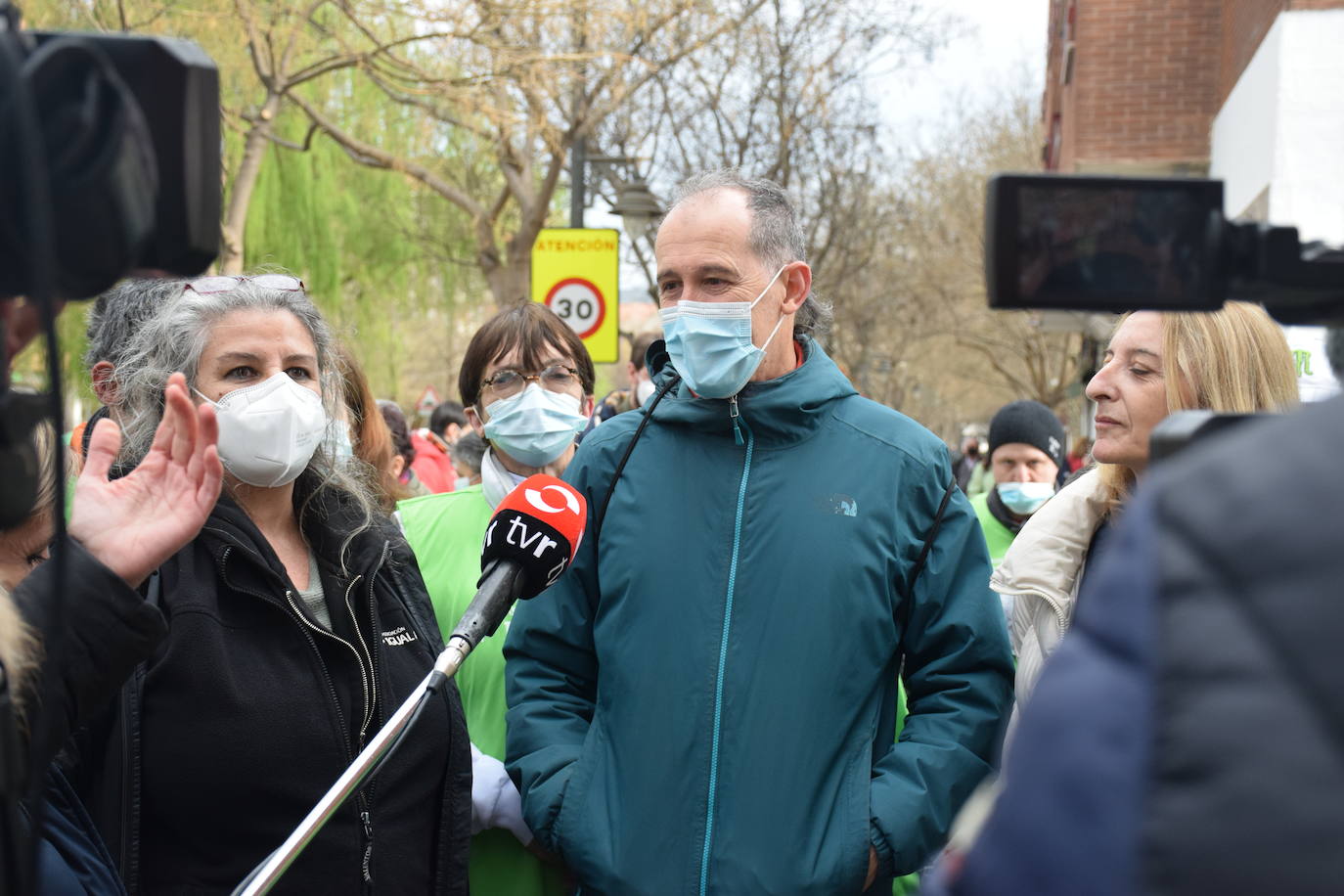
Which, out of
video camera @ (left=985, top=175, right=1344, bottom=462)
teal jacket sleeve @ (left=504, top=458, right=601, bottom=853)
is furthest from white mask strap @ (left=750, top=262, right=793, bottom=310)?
video camera @ (left=985, top=175, right=1344, bottom=462)

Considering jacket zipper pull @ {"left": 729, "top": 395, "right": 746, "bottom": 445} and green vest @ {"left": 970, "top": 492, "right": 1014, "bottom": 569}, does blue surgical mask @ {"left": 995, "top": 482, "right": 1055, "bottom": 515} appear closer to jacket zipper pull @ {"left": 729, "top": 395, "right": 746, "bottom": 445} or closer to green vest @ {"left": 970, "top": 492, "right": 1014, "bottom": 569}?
green vest @ {"left": 970, "top": 492, "right": 1014, "bottom": 569}

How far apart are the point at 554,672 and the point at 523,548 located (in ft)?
2.59

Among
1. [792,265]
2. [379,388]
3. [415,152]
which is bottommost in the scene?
[379,388]

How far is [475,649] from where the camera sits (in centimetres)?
339

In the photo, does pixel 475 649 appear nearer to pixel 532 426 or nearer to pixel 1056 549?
pixel 532 426

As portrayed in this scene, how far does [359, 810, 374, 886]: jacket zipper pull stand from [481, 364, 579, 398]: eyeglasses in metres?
1.60

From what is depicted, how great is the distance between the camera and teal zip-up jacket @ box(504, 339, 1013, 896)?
110 inches

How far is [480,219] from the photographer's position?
15008 millimetres

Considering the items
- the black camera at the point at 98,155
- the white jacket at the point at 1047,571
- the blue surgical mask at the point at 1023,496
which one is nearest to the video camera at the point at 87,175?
the black camera at the point at 98,155

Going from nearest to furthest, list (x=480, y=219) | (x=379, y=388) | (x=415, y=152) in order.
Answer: (x=480, y=219), (x=415, y=152), (x=379, y=388)

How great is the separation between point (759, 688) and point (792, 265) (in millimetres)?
1107

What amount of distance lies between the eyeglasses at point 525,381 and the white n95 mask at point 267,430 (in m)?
1.12

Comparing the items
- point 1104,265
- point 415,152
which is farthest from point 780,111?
point 1104,265

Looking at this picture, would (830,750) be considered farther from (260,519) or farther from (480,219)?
(480,219)
